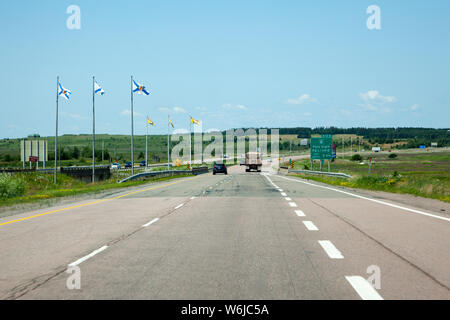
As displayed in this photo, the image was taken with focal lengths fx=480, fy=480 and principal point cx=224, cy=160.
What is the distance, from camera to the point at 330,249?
27.9 feet

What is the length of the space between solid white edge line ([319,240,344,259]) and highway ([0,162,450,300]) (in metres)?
0.02

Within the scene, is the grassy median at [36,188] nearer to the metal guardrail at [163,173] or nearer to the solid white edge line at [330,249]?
the metal guardrail at [163,173]

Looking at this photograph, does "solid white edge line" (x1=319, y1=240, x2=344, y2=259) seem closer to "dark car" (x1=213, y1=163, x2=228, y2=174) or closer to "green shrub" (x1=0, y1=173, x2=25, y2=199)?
"green shrub" (x1=0, y1=173, x2=25, y2=199)

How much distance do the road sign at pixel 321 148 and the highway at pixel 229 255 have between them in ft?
111

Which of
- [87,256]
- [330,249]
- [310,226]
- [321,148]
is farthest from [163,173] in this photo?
[330,249]

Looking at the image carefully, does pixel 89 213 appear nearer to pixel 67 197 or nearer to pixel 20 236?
pixel 20 236

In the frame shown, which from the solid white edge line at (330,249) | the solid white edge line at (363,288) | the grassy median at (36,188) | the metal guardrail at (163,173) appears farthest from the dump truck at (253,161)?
the solid white edge line at (363,288)

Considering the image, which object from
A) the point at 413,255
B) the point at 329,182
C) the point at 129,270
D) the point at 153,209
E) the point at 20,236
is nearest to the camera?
the point at 129,270

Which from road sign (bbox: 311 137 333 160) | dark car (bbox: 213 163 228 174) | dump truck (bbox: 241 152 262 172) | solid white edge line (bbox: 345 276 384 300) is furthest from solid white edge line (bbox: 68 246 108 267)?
dump truck (bbox: 241 152 262 172)

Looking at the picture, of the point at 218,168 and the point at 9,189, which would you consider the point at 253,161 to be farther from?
the point at 9,189

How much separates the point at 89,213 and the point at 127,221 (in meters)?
2.83

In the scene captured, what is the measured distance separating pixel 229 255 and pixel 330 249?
185 centimetres
